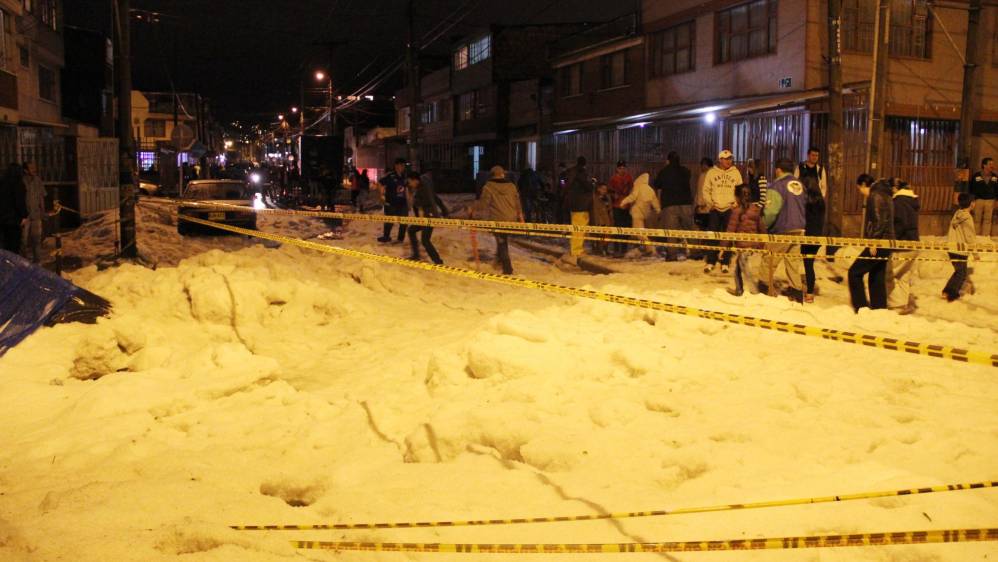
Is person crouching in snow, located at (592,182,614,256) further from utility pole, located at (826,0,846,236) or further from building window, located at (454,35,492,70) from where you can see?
building window, located at (454,35,492,70)

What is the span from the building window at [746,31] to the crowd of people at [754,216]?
3423 millimetres

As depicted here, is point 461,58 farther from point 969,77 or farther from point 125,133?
point 125,133

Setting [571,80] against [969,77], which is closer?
[969,77]

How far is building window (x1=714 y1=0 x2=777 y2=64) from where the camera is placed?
21.9m

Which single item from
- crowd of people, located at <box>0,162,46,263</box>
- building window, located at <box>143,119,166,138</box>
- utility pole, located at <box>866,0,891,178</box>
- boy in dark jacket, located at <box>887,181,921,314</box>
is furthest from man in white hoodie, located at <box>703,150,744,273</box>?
building window, located at <box>143,119,166,138</box>

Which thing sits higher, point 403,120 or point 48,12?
point 48,12

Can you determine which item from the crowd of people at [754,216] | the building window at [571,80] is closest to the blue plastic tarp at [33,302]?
the crowd of people at [754,216]

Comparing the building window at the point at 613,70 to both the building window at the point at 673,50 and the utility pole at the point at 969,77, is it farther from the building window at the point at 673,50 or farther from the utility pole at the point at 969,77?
the utility pole at the point at 969,77

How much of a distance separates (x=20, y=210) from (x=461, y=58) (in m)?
38.3

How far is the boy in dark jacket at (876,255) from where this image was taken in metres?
10.0

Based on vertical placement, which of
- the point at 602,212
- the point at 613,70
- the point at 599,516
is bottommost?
the point at 599,516

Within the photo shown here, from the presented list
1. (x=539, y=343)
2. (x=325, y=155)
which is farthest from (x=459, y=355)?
(x=325, y=155)

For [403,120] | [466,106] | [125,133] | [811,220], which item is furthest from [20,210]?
[403,120]

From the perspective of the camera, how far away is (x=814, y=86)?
20.6 metres
